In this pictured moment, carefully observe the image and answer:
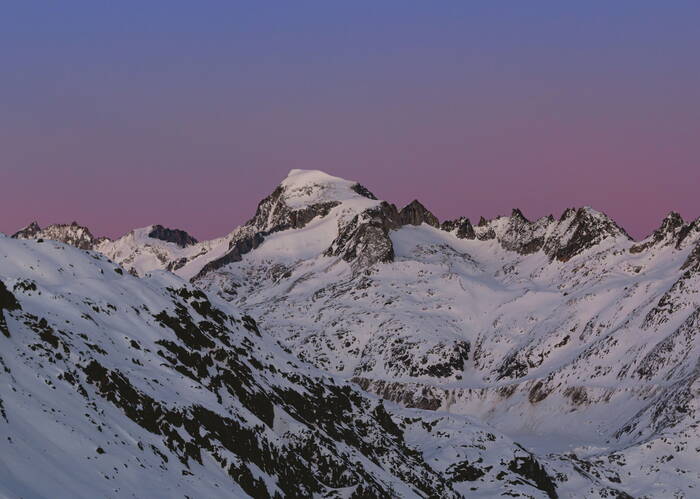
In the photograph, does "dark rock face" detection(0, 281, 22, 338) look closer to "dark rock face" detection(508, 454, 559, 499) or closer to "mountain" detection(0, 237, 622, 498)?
"mountain" detection(0, 237, 622, 498)

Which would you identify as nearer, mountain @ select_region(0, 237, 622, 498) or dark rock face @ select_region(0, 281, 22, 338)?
mountain @ select_region(0, 237, 622, 498)

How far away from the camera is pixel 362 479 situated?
308 feet

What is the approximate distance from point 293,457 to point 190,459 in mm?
21256

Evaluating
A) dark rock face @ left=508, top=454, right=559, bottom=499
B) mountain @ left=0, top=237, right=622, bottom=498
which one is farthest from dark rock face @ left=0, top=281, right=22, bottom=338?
dark rock face @ left=508, top=454, right=559, bottom=499

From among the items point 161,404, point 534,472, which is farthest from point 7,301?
point 534,472

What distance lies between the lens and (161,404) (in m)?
71.5

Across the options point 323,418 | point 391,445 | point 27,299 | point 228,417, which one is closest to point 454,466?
point 391,445

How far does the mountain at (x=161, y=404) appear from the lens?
56.7m

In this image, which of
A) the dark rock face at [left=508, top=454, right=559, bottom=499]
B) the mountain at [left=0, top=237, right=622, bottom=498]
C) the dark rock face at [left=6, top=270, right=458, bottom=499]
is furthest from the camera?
the dark rock face at [left=508, top=454, right=559, bottom=499]

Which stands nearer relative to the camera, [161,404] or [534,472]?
[161,404]

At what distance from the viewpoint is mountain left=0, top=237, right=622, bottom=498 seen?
186ft

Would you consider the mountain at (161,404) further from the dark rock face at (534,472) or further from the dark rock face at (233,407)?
the dark rock face at (534,472)

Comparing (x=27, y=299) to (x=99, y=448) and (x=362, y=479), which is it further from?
(x=362, y=479)

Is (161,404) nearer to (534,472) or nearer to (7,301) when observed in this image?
(7,301)
